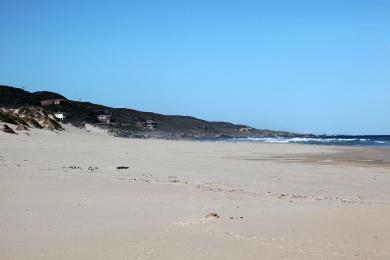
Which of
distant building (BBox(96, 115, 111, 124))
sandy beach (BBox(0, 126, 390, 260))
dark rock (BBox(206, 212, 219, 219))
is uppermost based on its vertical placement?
distant building (BBox(96, 115, 111, 124))

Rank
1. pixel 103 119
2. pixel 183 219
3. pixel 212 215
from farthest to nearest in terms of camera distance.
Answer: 1. pixel 103 119
2. pixel 212 215
3. pixel 183 219

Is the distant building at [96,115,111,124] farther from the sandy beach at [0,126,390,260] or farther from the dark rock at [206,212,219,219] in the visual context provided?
the dark rock at [206,212,219,219]

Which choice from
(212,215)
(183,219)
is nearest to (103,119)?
(212,215)

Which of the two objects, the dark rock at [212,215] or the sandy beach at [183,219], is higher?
the dark rock at [212,215]

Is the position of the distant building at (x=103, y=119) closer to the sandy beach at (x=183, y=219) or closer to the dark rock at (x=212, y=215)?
the sandy beach at (x=183, y=219)

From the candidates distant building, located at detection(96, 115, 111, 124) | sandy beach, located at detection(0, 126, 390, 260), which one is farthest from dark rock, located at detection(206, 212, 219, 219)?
distant building, located at detection(96, 115, 111, 124)

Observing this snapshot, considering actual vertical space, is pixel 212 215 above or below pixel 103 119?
below

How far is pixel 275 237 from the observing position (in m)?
6.72

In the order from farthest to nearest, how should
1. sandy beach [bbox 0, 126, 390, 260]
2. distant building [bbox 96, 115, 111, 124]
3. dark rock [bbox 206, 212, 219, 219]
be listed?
distant building [bbox 96, 115, 111, 124] < dark rock [bbox 206, 212, 219, 219] < sandy beach [bbox 0, 126, 390, 260]

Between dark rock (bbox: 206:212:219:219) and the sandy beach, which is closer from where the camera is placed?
the sandy beach

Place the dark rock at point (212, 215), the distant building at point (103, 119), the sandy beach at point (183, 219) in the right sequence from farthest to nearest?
1. the distant building at point (103, 119)
2. the dark rock at point (212, 215)
3. the sandy beach at point (183, 219)

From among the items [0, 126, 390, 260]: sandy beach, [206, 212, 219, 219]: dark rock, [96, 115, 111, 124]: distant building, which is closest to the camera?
[0, 126, 390, 260]: sandy beach

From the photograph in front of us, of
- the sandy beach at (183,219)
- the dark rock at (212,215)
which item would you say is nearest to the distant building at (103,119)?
the sandy beach at (183,219)

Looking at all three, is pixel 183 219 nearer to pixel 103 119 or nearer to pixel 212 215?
pixel 212 215
